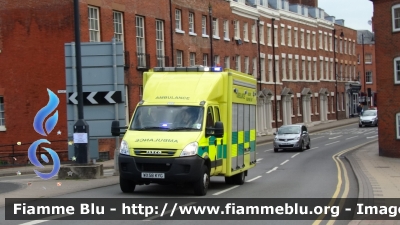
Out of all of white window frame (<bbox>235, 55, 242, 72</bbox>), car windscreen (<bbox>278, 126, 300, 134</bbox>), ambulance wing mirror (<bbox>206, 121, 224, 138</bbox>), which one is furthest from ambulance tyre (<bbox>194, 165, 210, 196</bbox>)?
white window frame (<bbox>235, 55, 242, 72</bbox>)

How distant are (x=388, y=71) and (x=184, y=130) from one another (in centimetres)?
2428

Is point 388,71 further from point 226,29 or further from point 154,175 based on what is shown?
point 154,175

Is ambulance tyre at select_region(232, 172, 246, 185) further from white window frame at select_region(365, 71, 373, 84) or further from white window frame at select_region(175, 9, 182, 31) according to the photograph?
white window frame at select_region(365, 71, 373, 84)

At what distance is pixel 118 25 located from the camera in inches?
1635

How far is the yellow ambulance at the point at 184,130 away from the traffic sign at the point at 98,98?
4.87 m

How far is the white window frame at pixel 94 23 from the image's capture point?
39.0m

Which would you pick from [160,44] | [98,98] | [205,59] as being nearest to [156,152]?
[98,98]

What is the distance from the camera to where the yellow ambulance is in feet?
55.6

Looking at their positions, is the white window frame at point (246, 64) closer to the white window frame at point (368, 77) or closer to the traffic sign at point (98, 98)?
the traffic sign at point (98, 98)

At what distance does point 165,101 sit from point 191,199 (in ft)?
8.96

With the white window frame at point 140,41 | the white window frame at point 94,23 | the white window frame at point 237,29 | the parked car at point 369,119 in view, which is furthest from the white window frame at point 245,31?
the white window frame at point 94,23

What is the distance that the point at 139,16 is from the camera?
43.8 m

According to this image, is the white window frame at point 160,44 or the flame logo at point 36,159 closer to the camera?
the flame logo at point 36,159

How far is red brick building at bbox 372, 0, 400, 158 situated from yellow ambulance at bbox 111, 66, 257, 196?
20.6 meters
